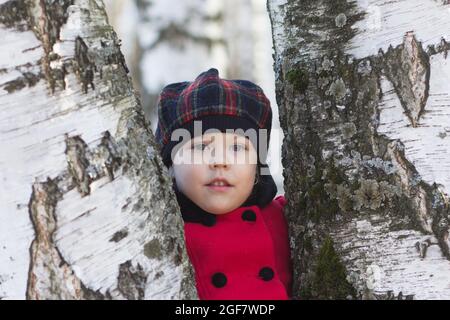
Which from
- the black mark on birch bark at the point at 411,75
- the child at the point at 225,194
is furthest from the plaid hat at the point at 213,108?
the black mark on birch bark at the point at 411,75

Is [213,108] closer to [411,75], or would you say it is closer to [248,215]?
[248,215]

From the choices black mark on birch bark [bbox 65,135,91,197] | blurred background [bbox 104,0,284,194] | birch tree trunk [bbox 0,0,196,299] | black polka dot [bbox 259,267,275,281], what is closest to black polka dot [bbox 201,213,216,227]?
black polka dot [bbox 259,267,275,281]

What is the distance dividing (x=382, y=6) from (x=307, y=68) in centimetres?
31

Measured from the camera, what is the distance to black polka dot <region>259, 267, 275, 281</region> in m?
2.24

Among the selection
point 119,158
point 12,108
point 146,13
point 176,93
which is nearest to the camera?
point 12,108

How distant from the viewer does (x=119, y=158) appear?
164 centimetres

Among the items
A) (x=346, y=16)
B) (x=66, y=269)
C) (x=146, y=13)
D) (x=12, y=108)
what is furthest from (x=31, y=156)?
(x=146, y=13)

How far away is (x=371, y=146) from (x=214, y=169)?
1.88 feet

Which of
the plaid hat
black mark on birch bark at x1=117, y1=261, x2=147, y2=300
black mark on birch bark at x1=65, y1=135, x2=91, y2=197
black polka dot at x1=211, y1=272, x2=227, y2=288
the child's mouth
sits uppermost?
the plaid hat

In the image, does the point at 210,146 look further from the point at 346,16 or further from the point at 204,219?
the point at 346,16

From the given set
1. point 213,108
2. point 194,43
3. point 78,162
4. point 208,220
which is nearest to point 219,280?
point 208,220

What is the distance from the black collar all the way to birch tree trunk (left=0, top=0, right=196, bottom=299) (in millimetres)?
701

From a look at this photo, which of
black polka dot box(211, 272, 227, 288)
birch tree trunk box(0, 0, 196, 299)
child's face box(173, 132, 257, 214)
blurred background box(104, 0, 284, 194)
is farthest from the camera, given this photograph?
blurred background box(104, 0, 284, 194)

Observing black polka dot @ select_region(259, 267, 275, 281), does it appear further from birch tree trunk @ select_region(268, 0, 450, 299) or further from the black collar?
the black collar
